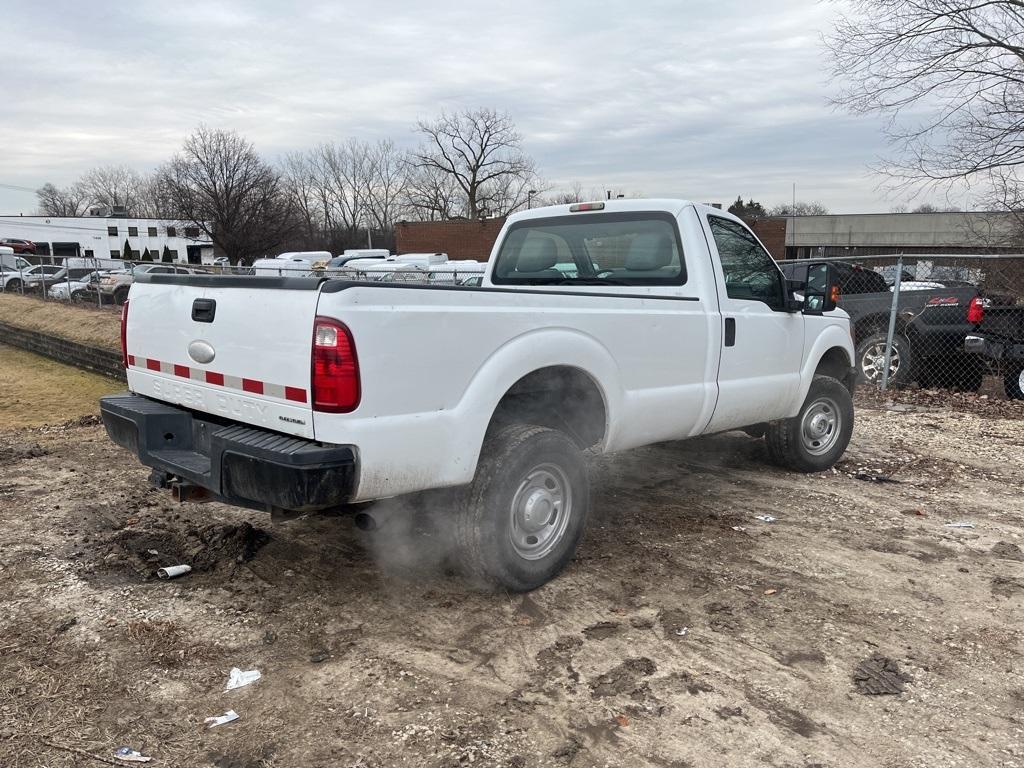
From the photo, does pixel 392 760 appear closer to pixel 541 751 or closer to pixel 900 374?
pixel 541 751

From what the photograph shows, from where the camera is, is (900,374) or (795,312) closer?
(795,312)

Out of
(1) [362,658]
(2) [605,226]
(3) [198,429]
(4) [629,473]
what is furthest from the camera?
(4) [629,473]

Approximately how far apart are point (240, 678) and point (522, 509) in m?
1.47

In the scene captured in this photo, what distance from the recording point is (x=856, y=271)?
11867mm

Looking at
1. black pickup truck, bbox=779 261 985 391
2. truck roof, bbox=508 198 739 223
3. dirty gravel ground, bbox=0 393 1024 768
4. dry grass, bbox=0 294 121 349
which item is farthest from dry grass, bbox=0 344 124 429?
black pickup truck, bbox=779 261 985 391

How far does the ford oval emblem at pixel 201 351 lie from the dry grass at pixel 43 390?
6.65 m

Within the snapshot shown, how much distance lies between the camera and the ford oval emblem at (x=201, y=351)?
11.7 ft

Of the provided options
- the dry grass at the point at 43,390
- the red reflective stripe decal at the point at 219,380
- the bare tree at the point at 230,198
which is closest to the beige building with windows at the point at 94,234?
the bare tree at the point at 230,198

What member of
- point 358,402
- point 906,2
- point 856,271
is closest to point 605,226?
point 358,402

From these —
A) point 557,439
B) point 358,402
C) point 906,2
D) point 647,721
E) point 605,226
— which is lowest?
point 647,721

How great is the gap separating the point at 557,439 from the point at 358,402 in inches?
46.5

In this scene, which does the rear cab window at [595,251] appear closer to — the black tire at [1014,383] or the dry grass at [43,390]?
the dry grass at [43,390]

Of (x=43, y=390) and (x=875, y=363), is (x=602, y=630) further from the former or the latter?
(x=43, y=390)

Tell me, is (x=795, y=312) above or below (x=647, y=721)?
above
